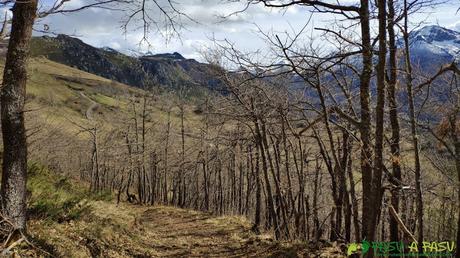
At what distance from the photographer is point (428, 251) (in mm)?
7215

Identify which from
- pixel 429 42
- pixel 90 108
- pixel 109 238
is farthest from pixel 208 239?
pixel 90 108

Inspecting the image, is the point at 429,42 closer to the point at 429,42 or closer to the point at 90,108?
the point at 429,42

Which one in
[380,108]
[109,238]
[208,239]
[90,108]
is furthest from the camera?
[90,108]

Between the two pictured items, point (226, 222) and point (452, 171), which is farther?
point (226, 222)

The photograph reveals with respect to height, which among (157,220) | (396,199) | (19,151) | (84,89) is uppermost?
(84,89)

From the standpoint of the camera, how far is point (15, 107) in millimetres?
5684

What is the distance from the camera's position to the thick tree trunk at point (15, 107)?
5.68 meters

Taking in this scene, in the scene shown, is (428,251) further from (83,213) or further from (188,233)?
(188,233)

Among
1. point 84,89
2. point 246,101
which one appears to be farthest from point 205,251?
point 84,89

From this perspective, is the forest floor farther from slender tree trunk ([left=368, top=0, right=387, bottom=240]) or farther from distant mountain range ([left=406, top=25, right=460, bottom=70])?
distant mountain range ([left=406, top=25, right=460, bottom=70])

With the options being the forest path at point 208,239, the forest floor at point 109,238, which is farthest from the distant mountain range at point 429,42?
the forest path at point 208,239

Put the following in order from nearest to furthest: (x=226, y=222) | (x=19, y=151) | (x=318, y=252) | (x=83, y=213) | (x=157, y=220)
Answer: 1. (x=19, y=151)
2. (x=318, y=252)
3. (x=83, y=213)
4. (x=226, y=222)
5. (x=157, y=220)

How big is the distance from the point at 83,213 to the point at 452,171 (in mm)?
13514

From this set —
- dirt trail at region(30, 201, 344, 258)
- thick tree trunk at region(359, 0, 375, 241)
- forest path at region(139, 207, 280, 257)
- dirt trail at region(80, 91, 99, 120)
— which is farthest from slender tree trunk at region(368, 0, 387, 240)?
dirt trail at region(80, 91, 99, 120)
